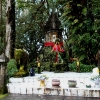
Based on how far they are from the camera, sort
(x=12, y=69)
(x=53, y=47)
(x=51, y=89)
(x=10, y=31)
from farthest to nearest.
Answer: (x=10, y=31) → (x=53, y=47) → (x=12, y=69) → (x=51, y=89)

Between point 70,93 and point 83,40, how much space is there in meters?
6.64

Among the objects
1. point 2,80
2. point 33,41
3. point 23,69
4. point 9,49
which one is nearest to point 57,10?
point 33,41

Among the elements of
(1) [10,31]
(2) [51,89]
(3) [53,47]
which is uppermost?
(1) [10,31]

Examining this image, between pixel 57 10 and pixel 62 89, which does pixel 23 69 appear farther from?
pixel 57 10

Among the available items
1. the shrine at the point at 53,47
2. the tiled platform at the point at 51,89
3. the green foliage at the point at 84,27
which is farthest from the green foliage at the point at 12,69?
the green foliage at the point at 84,27

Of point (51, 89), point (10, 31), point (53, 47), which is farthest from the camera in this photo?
point (10, 31)

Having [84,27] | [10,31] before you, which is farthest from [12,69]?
[84,27]

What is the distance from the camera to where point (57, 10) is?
20.2 meters

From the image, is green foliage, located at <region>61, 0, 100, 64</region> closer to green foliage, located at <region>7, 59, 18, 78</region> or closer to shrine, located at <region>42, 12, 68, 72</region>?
shrine, located at <region>42, 12, 68, 72</region>

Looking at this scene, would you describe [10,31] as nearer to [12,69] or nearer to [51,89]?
[12,69]

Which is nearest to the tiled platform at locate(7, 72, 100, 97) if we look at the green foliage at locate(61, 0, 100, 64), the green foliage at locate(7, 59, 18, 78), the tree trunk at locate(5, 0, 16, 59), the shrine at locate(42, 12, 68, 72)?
the green foliage at locate(7, 59, 18, 78)

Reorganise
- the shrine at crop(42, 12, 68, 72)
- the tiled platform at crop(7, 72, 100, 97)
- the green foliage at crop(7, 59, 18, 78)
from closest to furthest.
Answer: the tiled platform at crop(7, 72, 100, 97) < the green foliage at crop(7, 59, 18, 78) < the shrine at crop(42, 12, 68, 72)

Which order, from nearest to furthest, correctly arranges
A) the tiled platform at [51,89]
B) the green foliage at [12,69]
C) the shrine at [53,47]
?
1. the tiled platform at [51,89]
2. the green foliage at [12,69]
3. the shrine at [53,47]

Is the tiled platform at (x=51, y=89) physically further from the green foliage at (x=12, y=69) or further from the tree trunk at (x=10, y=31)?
the tree trunk at (x=10, y=31)
